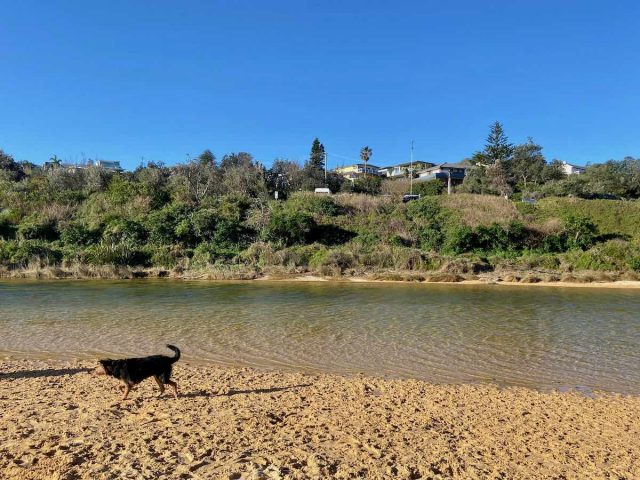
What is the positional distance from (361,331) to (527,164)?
2299 inches

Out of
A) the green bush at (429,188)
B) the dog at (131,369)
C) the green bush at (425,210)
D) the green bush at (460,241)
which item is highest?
the green bush at (429,188)

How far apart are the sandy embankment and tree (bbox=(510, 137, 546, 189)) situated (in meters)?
57.9

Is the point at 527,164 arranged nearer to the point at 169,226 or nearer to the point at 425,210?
the point at 425,210

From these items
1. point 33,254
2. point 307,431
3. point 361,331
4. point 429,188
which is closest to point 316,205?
point 429,188

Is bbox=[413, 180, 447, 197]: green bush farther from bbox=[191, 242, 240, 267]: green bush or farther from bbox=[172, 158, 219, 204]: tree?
bbox=[191, 242, 240, 267]: green bush

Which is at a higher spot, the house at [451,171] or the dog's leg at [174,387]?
the house at [451,171]

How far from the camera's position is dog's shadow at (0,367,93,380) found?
7.65 m

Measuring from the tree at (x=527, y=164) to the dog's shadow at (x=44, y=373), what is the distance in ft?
196

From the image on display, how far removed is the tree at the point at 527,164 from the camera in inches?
2371

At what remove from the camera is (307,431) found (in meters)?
5.23

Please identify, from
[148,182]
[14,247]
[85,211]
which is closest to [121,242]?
[14,247]

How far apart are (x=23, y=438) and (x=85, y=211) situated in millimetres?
38583

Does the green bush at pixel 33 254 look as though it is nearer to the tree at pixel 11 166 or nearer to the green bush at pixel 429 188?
the tree at pixel 11 166

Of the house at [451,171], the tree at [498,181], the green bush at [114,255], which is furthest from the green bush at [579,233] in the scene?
the house at [451,171]
